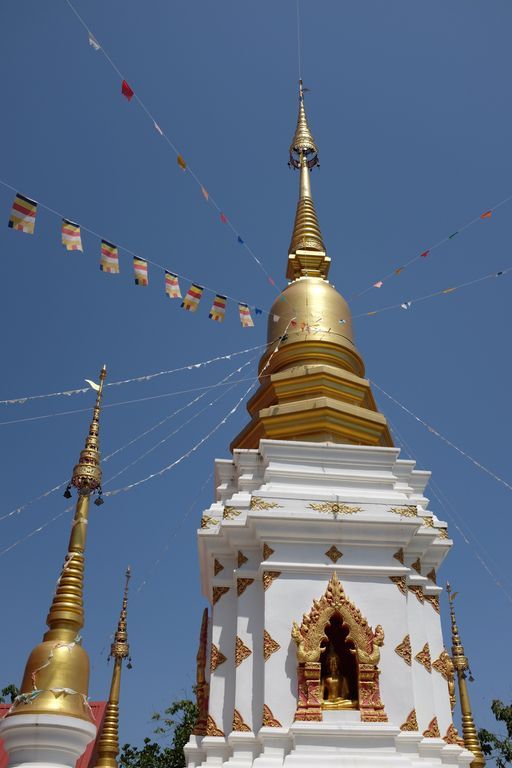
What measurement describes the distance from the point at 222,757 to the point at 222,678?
1.04 meters

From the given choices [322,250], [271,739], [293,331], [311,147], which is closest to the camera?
[271,739]

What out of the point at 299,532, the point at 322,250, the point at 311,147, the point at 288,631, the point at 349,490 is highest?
the point at 311,147

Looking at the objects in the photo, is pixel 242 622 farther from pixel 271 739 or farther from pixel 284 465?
pixel 284 465

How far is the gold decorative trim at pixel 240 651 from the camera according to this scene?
10094 mm

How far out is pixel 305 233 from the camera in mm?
18594

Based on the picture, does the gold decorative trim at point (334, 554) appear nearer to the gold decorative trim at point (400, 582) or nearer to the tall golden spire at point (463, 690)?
the gold decorative trim at point (400, 582)

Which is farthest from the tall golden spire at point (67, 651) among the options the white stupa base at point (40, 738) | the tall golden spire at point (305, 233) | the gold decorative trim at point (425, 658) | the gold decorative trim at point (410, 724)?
the tall golden spire at point (305, 233)

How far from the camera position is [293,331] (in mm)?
15336

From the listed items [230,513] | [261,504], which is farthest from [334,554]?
[230,513]

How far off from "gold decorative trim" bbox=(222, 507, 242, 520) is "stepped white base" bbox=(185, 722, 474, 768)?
10.5ft

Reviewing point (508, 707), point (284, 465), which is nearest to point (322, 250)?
point (284, 465)

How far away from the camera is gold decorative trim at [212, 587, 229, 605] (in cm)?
1099

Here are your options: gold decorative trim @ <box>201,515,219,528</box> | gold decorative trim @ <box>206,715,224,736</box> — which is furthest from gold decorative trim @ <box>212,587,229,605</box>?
gold decorative trim @ <box>206,715,224,736</box>

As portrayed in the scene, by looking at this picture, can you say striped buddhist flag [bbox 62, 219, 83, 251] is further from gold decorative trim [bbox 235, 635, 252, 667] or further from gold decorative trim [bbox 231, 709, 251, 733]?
gold decorative trim [bbox 231, 709, 251, 733]
